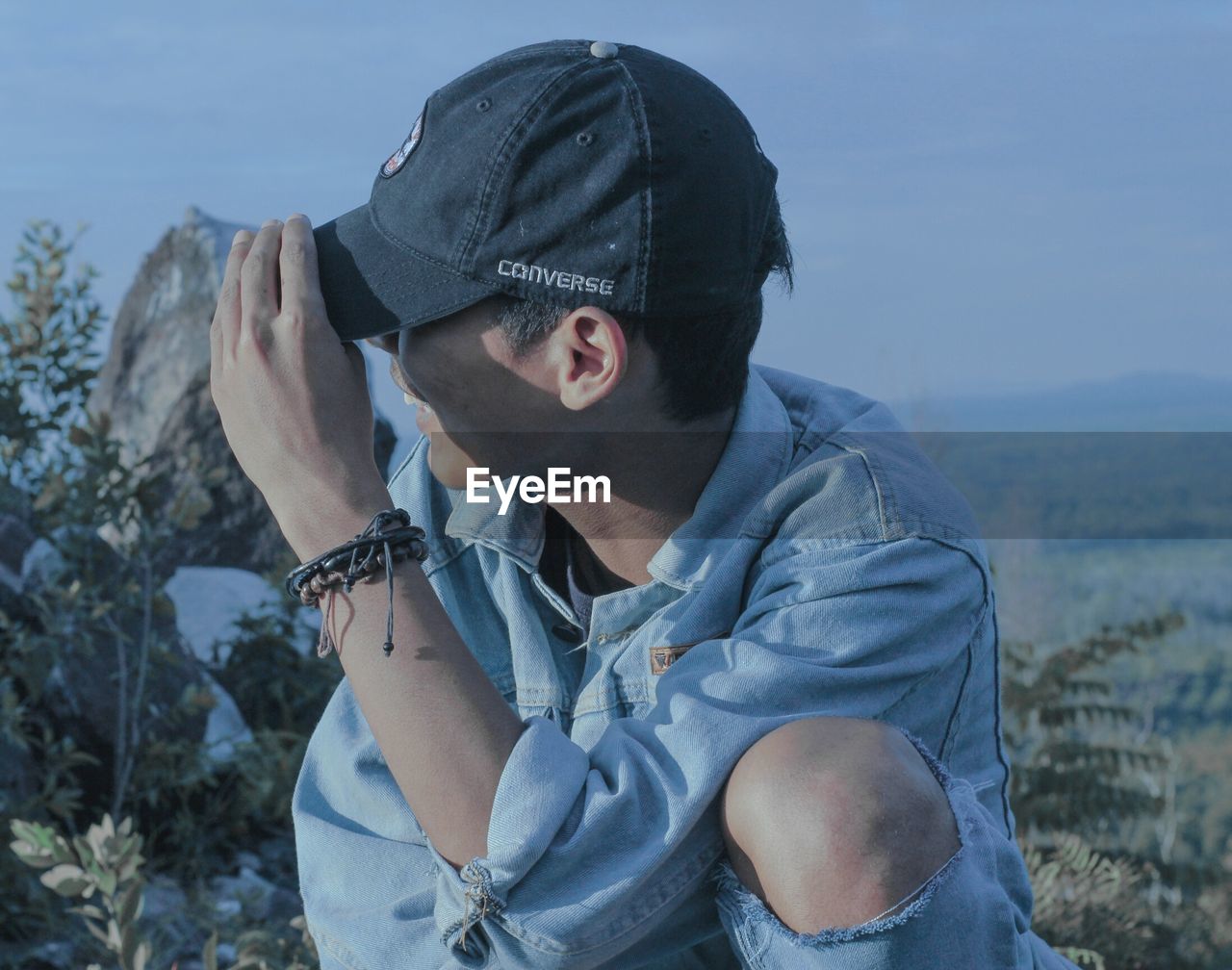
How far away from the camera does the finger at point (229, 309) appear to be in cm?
195

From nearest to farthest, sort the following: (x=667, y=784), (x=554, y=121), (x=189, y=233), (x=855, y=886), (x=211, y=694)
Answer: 1. (x=855, y=886)
2. (x=667, y=784)
3. (x=554, y=121)
4. (x=211, y=694)
5. (x=189, y=233)

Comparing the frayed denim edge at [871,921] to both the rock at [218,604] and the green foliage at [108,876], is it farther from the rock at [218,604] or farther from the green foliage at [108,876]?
the rock at [218,604]

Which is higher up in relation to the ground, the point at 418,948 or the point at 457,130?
the point at 457,130

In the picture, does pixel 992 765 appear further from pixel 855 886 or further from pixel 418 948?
pixel 418 948

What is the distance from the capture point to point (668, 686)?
1.84 metres

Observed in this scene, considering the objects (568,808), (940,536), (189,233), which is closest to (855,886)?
(568,808)

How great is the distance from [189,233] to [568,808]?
14.0 ft

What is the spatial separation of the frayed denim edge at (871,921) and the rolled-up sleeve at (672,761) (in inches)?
1.6

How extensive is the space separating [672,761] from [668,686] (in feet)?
0.43

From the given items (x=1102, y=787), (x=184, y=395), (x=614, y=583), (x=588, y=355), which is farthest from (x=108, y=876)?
(x=1102, y=787)

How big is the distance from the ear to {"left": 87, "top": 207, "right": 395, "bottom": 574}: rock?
93.7 inches

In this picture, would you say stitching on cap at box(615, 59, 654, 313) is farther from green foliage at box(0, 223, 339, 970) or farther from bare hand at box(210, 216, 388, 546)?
green foliage at box(0, 223, 339, 970)

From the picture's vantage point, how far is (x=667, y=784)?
1.71 meters

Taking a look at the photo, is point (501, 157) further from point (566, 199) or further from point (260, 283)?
point (260, 283)
